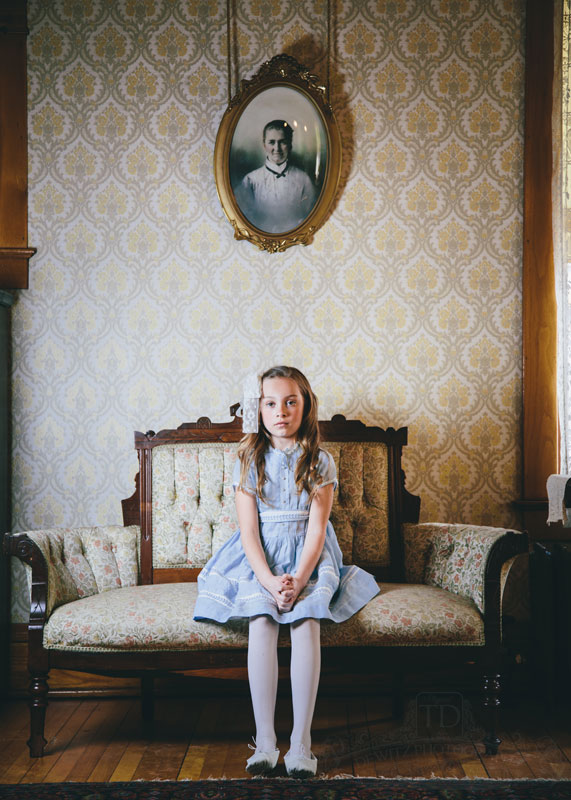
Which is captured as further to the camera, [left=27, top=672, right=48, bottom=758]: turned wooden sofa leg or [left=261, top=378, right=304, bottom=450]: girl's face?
[left=261, top=378, right=304, bottom=450]: girl's face

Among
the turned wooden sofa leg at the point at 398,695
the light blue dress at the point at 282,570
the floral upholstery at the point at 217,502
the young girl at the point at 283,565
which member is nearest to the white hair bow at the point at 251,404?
the young girl at the point at 283,565

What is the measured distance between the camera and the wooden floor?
2.20m

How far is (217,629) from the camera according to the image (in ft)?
7.38

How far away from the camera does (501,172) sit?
3135 mm

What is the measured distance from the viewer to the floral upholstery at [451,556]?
7.79 ft

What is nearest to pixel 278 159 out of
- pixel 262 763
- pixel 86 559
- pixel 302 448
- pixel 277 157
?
pixel 277 157

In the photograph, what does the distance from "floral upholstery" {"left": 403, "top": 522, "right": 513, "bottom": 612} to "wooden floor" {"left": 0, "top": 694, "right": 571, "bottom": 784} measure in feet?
1.61

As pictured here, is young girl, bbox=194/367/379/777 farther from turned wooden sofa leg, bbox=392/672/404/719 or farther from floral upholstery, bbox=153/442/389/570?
turned wooden sofa leg, bbox=392/672/404/719

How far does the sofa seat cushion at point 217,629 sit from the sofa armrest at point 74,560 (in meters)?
0.14

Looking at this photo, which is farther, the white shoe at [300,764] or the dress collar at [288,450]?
the dress collar at [288,450]

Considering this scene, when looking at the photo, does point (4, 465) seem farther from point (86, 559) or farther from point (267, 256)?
point (267, 256)

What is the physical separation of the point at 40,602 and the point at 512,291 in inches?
87.8

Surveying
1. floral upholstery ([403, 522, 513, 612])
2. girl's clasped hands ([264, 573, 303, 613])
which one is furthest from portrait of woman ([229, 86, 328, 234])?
girl's clasped hands ([264, 573, 303, 613])

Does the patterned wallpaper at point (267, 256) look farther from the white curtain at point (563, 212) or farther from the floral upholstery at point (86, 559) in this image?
the floral upholstery at point (86, 559)
